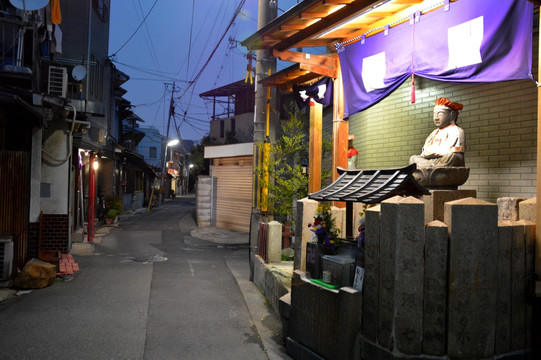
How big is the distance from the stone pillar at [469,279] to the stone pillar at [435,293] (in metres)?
0.07

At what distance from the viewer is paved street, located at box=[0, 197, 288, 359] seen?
6180mm

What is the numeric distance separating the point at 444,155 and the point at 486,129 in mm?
1837

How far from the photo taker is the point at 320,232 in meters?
6.40

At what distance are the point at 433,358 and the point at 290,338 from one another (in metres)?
2.50

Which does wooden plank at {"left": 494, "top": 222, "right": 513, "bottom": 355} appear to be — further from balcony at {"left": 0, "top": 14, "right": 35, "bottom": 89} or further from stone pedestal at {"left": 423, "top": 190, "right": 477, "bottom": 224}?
balcony at {"left": 0, "top": 14, "right": 35, "bottom": 89}

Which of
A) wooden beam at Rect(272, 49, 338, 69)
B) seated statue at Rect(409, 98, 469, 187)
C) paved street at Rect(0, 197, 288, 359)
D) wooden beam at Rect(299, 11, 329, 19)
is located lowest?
paved street at Rect(0, 197, 288, 359)

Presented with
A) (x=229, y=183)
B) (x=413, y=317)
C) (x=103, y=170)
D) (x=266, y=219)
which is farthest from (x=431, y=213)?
(x=103, y=170)

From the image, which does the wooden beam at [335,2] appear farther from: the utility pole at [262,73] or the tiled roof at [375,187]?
the utility pole at [262,73]

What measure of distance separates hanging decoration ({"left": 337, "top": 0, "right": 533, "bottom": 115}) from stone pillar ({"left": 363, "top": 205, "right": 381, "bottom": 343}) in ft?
10.4

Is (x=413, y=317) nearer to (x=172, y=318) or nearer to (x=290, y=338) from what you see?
(x=290, y=338)

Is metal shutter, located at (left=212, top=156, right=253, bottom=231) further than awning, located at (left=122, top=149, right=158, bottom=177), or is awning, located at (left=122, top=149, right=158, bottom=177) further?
awning, located at (left=122, top=149, right=158, bottom=177)

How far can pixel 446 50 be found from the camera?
22.6ft

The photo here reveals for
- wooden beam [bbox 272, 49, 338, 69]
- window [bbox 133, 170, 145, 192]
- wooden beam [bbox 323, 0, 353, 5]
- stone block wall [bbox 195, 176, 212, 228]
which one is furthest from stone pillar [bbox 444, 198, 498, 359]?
window [bbox 133, 170, 145, 192]

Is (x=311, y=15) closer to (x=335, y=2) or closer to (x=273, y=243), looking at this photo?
(x=335, y=2)
